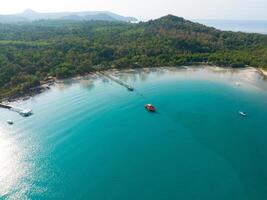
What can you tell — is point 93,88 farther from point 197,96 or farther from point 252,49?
point 252,49

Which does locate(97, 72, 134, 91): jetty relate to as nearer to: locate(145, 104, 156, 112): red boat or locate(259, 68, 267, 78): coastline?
locate(145, 104, 156, 112): red boat

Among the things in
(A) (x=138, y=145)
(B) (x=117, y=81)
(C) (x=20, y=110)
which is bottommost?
(C) (x=20, y=110)

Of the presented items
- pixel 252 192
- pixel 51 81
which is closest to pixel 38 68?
pixel 51 81

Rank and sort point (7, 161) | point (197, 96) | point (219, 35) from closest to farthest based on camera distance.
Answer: point (7, 161), point (197, 96), point (219, 35)

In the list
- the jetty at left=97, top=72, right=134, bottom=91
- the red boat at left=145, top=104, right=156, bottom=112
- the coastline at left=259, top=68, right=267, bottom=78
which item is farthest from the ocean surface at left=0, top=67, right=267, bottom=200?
the coastline at left=259, top=68, right=267, bottom=78

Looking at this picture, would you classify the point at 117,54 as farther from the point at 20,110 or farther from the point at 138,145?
the point at 138,145

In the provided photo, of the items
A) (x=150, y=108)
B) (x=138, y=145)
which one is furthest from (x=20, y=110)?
(x=138, y=145)

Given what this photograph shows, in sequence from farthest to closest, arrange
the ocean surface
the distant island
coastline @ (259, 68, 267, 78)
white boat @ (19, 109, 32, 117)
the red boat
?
coastline @ (259, 68, 267, 78)
the distant island
the red boat
white boat @ (19, 109, 32, 117)
the ocean surface

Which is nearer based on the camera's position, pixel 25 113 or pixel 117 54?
pixel 25 113
